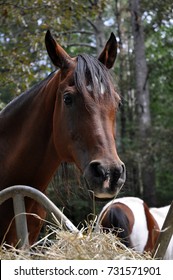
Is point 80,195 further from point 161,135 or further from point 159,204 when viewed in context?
point 159,204

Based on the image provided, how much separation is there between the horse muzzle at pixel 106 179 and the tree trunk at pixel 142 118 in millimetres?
11726

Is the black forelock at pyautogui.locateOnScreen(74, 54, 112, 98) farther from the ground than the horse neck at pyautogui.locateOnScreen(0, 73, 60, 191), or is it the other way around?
the black forelock at pyautogui.locateOnScreen(74, 54, 112, 98)

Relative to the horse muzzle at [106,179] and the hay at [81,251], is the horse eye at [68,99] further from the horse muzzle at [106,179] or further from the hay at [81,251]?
the hay at [81,251]

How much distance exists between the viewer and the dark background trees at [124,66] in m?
6.88

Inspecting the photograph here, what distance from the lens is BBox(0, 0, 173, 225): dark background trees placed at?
22.6 ft

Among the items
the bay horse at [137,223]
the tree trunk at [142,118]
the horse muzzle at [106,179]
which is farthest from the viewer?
the tree trunk at [142,118]

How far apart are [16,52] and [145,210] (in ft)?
9.64

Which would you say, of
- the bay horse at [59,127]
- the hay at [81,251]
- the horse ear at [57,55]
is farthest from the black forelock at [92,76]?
the hay at [81,251]

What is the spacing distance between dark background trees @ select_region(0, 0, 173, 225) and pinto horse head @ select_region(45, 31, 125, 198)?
37 cm

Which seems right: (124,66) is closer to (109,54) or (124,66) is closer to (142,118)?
(142,118)

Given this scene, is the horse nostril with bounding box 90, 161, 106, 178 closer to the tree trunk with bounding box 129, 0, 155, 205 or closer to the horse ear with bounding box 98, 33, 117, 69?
the horse ear with bounding box 98, 33, 117, 69

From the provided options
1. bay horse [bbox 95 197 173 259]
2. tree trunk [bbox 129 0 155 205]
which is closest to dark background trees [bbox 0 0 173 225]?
tree trunk [bbox 129 0 155 205]

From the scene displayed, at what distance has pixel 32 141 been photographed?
3.36 m

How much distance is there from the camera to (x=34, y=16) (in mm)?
7512
